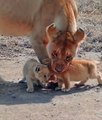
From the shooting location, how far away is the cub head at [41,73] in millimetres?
7754

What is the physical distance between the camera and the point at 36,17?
8.36 meters

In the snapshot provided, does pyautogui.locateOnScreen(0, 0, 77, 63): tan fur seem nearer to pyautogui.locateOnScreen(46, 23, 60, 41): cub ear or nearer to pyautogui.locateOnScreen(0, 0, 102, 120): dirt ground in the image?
pyautogui.locateOnScreen(46, 23, 60, 41): cub ear

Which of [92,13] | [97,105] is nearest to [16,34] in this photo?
[97,105]

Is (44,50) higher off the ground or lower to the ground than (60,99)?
higher

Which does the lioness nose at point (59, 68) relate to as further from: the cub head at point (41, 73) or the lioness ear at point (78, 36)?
the lioness ear at point (78, 36)

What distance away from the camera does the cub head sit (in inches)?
305

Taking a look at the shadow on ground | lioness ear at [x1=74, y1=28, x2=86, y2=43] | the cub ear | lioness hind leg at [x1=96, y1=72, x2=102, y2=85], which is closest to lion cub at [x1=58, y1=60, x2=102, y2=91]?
lioness hind leg at [x1=96, y1=72, x2=102, y2=85]

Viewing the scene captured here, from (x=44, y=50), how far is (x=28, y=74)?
0.44m

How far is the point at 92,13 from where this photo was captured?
12859 mm

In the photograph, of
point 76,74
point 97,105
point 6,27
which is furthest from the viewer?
point 6,27

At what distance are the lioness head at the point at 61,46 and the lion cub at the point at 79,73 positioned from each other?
235mm

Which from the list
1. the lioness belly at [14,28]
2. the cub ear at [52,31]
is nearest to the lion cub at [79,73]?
the cub ear at [52,31]

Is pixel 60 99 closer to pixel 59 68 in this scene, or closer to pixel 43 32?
pixel 59 68

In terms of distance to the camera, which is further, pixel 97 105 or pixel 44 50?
pixel 44 50
